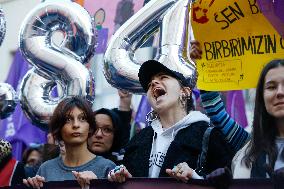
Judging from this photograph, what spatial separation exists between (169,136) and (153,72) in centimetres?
32

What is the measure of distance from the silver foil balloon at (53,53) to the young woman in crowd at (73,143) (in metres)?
0.42

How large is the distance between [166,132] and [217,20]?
0.80 m

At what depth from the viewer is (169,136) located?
3229mm

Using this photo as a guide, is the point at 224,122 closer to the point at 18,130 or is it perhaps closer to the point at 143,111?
the point at 143,111

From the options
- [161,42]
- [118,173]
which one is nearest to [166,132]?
[118,173]

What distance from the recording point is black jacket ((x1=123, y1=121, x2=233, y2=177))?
3.12m

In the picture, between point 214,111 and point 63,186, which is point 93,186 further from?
point 214,111

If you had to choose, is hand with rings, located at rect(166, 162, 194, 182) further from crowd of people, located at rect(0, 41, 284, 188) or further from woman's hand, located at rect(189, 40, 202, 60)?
woman's hand, located at rect(189, 40, 202, 60)

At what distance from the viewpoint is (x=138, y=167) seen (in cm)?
323

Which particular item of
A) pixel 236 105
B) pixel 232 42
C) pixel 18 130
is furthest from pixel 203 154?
pixel 18 130

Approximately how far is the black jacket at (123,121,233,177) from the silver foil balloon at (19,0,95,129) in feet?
2.41

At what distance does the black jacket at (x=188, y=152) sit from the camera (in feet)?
10.3

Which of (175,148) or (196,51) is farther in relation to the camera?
(196,51)

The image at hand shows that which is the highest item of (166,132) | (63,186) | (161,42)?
(161,42)
